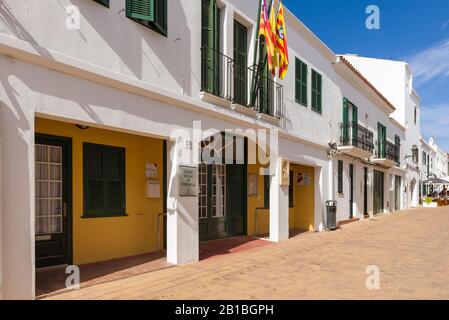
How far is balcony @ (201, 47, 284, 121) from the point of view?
8.14m

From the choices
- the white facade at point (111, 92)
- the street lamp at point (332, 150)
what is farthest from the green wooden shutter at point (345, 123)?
the white facade at point (111, 92)

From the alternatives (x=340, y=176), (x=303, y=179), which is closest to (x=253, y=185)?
(x=303, y=179)

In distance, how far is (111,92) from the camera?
5.90 meters

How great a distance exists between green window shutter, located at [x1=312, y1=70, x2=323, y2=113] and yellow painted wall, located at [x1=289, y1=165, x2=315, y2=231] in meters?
2.35

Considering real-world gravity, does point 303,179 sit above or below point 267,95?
below

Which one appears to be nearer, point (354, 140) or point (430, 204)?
point (354, 140)

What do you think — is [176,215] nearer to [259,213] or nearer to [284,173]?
[284,173]

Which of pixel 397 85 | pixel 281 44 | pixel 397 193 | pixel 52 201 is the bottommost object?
pixel 397 193

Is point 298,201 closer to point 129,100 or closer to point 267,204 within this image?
point 267,204

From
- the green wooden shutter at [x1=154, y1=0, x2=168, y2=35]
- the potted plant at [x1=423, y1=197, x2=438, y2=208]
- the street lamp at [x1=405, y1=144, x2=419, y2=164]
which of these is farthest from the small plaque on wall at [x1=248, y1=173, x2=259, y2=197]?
the potted plant at [x1=423, y1=197, x2=438, y2=208]

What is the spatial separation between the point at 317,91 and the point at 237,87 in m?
5.55

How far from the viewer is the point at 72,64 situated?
17.0 ft
